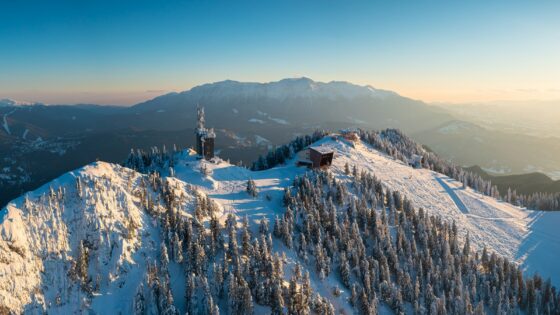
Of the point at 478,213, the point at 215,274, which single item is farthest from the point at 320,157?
the point at 215,274

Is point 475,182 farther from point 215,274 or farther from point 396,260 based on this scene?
point 215,274

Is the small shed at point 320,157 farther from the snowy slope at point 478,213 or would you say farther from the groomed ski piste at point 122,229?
the snowy slope at point 478,213

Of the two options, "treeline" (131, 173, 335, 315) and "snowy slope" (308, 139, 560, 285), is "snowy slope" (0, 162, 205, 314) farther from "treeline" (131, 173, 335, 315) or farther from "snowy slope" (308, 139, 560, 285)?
"snowy slope" (308, 139, 560, 285)

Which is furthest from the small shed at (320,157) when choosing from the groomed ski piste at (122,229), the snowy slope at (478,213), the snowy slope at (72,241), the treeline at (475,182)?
the treeline at (475,182)

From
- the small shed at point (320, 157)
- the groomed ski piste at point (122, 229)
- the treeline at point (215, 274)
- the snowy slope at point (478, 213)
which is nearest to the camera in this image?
the groomed ski piste at point (122, 229)

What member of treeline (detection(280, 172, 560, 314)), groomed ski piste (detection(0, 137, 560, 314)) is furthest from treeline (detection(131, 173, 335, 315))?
treeline (detection(280, 172, 560, 314))
